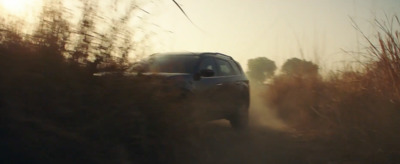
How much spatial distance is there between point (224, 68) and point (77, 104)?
5.85 metres

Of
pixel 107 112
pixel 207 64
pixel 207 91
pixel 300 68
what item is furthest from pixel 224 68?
pixel 107 112

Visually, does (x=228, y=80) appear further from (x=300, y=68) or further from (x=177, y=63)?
(x=300, y=68)

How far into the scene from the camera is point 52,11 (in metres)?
5.69

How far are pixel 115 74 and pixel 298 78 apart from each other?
31.0 feet

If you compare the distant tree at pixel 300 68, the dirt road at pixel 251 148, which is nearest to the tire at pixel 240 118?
the dirt road at pixel 251 148

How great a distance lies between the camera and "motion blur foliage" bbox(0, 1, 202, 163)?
4715mm

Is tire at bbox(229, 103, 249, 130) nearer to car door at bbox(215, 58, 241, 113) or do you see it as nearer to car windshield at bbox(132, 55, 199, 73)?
car door at bbox(215, 58, 241, 113)

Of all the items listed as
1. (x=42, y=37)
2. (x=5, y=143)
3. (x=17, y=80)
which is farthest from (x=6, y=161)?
(x=42, y=37)

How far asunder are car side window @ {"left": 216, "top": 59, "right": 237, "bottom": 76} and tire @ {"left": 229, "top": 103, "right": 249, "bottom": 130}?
0.73m

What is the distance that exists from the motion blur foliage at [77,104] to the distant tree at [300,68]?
7704 mm

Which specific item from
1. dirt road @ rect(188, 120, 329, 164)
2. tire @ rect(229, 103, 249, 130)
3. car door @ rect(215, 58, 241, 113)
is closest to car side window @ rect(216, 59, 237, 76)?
car door @ rect(215, 58, 241, 113)

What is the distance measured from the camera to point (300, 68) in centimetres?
1428

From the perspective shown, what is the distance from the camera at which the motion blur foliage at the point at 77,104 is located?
4.71 metres

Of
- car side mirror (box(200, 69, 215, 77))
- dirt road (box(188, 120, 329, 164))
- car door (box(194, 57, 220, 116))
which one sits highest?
car side mirror (box(200, 69, 215, 77))
